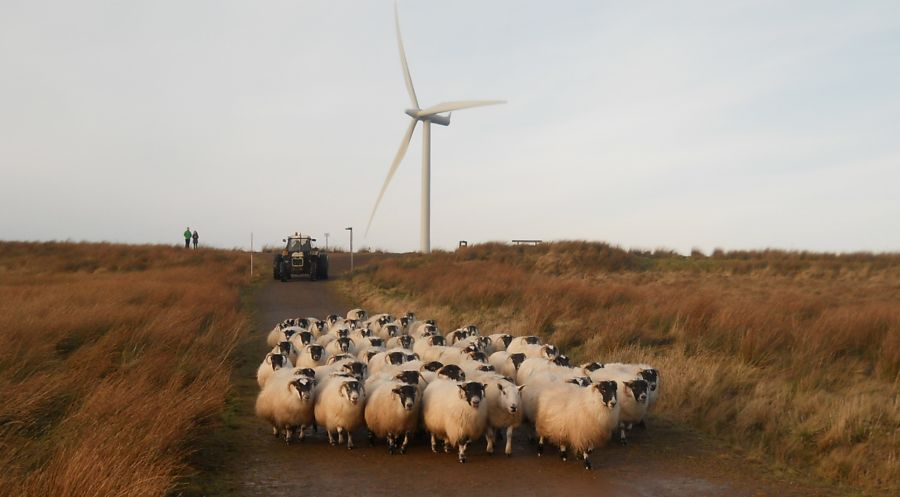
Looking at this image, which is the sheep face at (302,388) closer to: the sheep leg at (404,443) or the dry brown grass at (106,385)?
the dry brown grass at (106,385)

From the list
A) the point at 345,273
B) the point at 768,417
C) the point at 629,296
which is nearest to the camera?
the point at 768,417

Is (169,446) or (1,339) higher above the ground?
(1,339)

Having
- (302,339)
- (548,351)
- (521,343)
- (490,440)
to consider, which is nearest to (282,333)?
(302,339)

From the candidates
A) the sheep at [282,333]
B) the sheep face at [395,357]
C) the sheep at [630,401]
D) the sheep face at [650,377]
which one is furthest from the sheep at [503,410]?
the sheep at [282,333]

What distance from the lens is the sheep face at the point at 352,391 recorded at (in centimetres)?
918

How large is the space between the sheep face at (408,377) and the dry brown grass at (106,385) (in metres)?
2.41

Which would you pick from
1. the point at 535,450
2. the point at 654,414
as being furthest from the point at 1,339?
the point at 654,414

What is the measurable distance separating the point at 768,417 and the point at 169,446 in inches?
316

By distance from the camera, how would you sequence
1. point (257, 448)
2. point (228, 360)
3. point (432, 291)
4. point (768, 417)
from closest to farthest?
point (257, 448)
point (768, 417)
point (228, 360)
point (432, 291)

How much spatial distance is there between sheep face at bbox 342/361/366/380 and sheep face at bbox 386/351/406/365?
2.12 ft

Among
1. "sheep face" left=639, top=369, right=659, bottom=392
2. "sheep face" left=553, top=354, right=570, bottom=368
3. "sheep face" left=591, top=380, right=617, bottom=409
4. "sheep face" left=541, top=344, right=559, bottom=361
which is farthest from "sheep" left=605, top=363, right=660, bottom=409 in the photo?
"sheep face" left=591, top=380, right=617, bottom=409

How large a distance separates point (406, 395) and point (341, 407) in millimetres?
956

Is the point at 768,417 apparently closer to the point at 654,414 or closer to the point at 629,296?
the point at 654,414

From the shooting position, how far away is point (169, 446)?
7.56m
